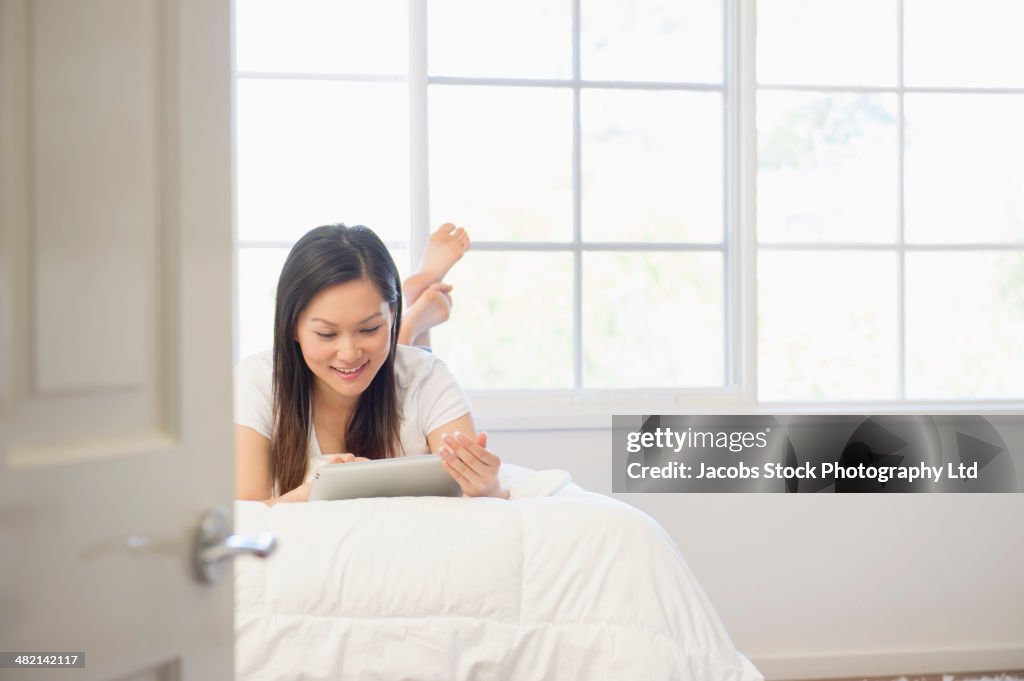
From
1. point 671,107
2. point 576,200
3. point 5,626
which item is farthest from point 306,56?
point 5,626

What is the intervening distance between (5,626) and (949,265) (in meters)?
3.34

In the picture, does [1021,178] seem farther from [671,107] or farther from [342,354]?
[342,354]

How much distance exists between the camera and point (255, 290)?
329 centimetres

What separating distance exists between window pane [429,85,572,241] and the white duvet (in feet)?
5.46

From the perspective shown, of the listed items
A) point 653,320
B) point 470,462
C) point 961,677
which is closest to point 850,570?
point 961,677

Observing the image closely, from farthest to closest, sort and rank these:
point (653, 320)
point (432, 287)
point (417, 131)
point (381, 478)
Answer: point (653, 320)
point (417, 131)
point (432, 287)
point (381, 478)

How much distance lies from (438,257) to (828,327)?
1402mm

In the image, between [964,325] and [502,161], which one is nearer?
[502,161]

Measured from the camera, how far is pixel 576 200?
3.38 meters

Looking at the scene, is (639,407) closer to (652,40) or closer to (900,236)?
(900,236)

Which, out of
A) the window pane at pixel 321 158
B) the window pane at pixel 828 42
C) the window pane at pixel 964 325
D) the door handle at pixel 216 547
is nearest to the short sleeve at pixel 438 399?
the window pane at pixel 321 158

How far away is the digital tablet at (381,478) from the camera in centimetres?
204

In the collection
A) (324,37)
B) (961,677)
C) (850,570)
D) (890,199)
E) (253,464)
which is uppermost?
(324,37)

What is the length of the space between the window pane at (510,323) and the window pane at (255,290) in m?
0.25
